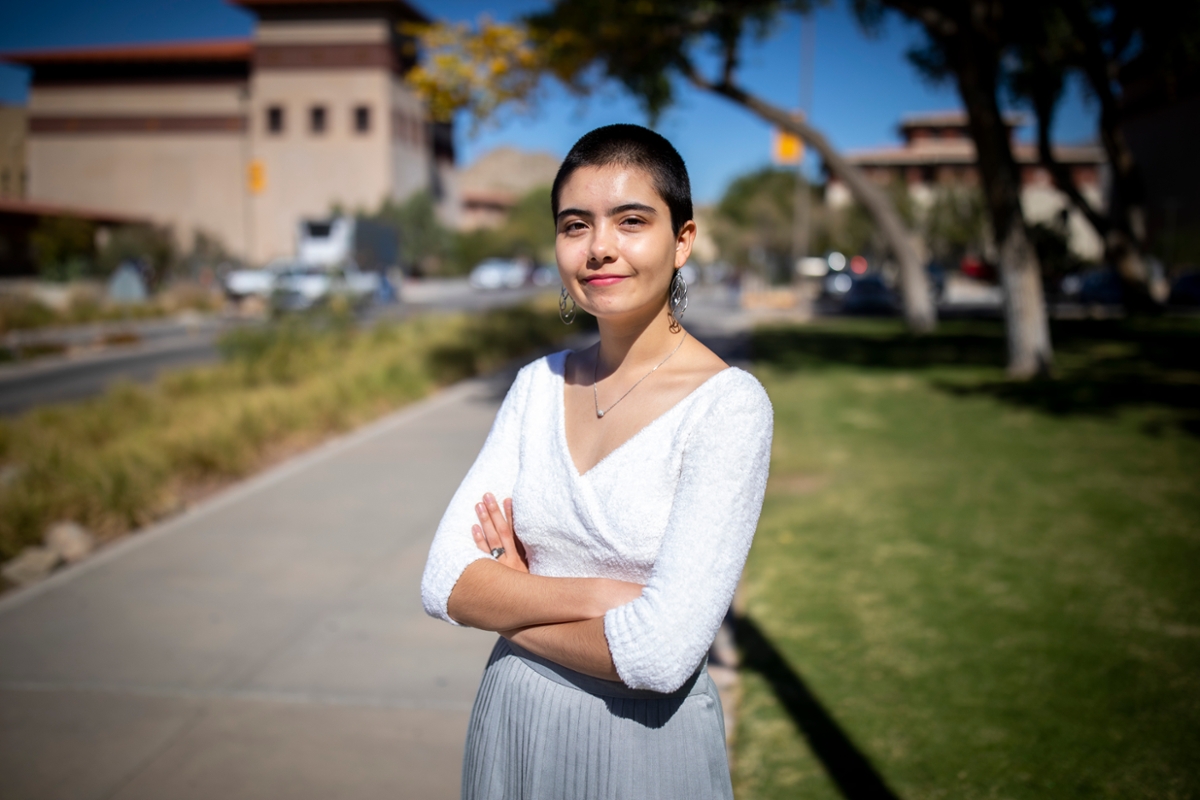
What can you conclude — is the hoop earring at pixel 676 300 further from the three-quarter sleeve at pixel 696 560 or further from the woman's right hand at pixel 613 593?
the woman's right hand at pixel 613 593

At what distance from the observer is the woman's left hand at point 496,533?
186 centimetres

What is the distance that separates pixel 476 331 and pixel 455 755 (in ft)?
44.3

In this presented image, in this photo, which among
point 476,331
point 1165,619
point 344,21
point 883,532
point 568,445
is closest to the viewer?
point 568,445

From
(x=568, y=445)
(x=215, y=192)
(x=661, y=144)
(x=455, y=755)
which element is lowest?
(x=455, y=755)

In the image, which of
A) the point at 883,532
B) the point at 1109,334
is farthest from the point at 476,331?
the point at 1109,334

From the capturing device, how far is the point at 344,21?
50.9 meters

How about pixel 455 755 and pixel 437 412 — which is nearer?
pixel 455 755

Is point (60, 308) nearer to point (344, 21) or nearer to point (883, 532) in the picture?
point (883, 532)

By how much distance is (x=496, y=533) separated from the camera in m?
1.86

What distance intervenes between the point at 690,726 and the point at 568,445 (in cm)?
61

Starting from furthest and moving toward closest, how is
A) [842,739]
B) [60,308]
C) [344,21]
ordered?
1. [344,21]
2. [60,308]
3. [842,739]

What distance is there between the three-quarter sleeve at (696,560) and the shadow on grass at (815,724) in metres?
1.89

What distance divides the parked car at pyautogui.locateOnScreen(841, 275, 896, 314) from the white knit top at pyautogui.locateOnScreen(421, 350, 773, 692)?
93.3 ft

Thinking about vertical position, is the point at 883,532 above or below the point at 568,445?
below
